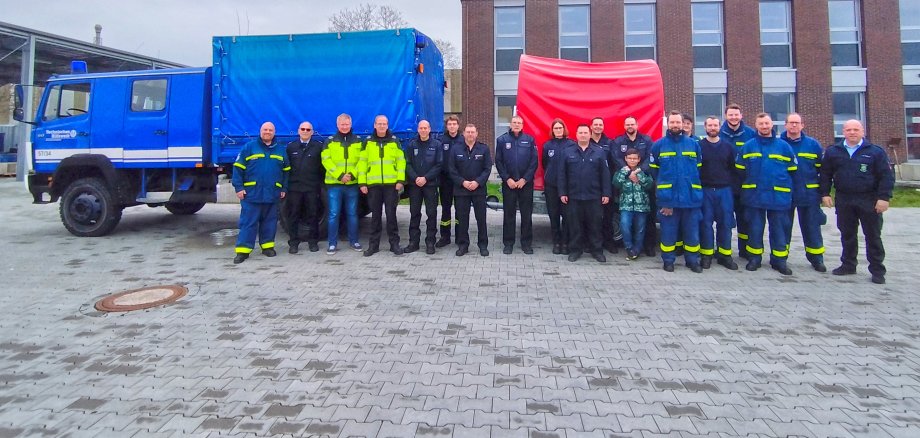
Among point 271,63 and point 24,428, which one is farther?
point 271,63

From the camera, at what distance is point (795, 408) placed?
3086 millimetres

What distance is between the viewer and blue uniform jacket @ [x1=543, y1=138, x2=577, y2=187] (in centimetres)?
761

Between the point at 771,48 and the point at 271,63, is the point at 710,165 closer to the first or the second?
the point at 271,63

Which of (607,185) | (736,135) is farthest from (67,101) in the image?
(736,135)

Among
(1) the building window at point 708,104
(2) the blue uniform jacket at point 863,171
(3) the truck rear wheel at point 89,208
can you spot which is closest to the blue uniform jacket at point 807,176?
(2) the blue uniform jacket at point 863,171

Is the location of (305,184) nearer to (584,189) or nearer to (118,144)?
(118,144)

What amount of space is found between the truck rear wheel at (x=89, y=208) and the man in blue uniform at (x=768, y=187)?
383 inches

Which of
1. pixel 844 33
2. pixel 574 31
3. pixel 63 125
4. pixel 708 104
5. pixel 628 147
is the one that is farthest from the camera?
pixel 574 31

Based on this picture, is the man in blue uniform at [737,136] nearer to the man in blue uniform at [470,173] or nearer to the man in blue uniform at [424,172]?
the man in blue uniform at [470,173]

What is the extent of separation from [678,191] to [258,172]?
18.2 ft

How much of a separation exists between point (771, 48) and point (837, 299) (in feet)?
61.9

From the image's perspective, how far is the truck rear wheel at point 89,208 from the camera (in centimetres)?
909

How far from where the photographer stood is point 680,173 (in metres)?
6.68

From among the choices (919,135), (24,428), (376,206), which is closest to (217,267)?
(376,206)
